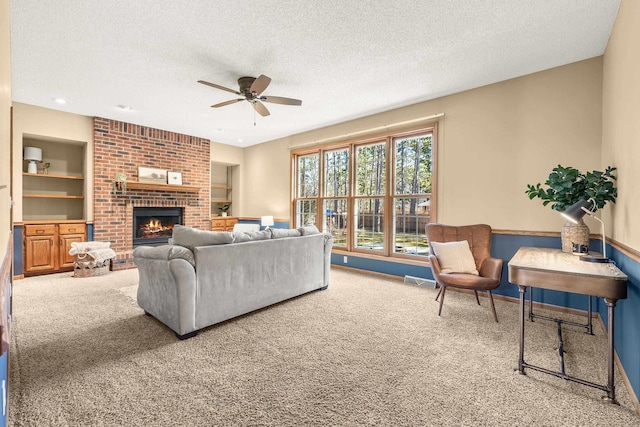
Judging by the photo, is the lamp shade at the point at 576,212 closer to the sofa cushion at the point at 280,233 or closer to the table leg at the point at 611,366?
the table leg at the point at 611,366

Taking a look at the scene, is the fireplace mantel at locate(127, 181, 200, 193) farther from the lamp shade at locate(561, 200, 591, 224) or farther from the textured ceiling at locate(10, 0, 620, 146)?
the lamp shade at locate(561, 200, 591, 224)

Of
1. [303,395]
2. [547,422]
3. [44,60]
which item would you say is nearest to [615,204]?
[547,422]

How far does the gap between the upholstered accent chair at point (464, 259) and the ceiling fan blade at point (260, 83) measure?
8.58 feet

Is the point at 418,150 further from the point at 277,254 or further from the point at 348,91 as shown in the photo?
the point at 277,254

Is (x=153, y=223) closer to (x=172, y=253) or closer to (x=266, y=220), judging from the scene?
(x=266, y=220)

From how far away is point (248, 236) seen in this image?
307 cm

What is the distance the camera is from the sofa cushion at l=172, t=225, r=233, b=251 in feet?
8.86

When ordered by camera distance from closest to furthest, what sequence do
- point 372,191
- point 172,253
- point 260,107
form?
point 172,253 → point 260,107 → point 372,191

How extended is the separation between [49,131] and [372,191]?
5427 mm

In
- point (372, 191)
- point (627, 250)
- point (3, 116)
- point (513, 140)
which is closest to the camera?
point (3, 116)

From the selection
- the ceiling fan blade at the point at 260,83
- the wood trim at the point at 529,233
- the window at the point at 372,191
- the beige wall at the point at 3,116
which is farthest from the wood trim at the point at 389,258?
the beige wall at the point at 3,116

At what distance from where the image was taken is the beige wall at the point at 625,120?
6.20 feet

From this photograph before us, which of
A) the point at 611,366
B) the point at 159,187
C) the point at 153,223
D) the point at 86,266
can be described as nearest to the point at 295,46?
the point at 611,366

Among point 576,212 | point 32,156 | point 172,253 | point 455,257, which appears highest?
point 32,156
